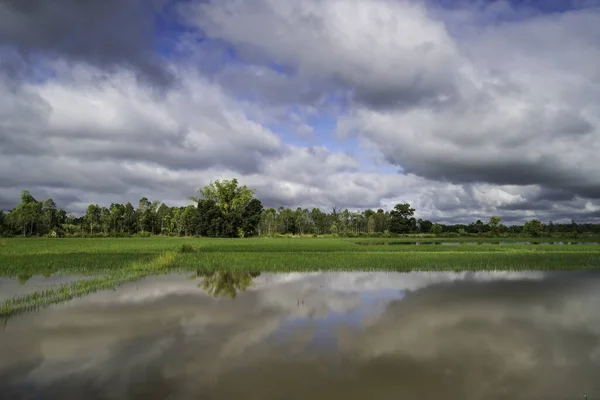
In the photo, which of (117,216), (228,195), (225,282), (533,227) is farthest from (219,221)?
(533,227)

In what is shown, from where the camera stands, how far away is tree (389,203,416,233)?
10640cm

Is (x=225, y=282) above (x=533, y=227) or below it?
below

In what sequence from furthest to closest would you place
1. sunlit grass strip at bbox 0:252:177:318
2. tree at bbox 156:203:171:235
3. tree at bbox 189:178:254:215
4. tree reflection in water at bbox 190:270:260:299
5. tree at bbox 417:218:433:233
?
tree at bbox 417:218:433:233
tree at bbox 156:203:171:235
tree at bbox 189:178:254:215
tree reflection in water at bbox 190:270:260:299
sunlit grass strip at bbox 0:252:177:318

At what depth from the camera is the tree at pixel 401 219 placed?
10640 cm

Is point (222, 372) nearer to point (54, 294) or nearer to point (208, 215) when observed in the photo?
point (54, 294)


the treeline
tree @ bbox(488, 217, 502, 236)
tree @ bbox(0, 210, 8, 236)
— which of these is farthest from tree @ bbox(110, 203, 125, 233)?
tree @ bbox(488, 217, 502, 236)

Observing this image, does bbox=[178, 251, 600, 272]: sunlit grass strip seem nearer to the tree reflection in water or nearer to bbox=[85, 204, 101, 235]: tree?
the tree reflection in water

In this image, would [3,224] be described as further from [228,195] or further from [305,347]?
[305,347]

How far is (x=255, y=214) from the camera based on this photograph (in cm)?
8556

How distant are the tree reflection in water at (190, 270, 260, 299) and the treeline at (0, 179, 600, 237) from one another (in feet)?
185

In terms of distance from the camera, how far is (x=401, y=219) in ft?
352

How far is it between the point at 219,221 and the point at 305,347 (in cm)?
7002

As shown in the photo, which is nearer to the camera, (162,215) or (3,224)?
(3,224)

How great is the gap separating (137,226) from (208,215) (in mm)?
42781
